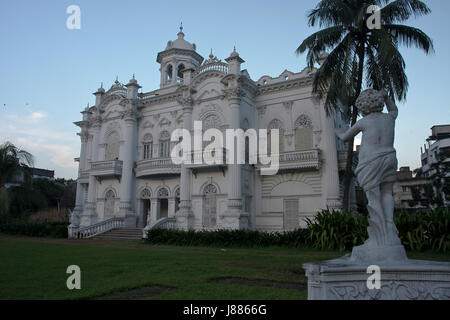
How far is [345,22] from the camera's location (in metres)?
15.2

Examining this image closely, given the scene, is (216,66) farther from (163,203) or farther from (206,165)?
(163,203)

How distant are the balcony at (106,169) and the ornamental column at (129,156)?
47 centimetres

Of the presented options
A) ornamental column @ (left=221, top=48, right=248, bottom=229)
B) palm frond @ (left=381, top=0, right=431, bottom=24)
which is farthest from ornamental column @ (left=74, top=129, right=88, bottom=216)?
palm frond @ (left=381, top=0, right=431, bottom=24)

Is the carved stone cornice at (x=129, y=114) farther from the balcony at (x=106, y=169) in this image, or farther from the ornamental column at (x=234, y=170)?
the ornamental column at (x=234, y=170)

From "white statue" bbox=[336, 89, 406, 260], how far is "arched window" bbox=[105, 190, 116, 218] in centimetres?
2350

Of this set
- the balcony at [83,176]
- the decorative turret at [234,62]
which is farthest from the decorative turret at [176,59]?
the balcony at [83,176]

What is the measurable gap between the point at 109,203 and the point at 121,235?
5450 millimetres

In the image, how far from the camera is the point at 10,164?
89.1ft

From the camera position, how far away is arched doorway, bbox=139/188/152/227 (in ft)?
82.0

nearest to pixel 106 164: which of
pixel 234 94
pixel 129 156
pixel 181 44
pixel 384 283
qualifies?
pixel 129 156
